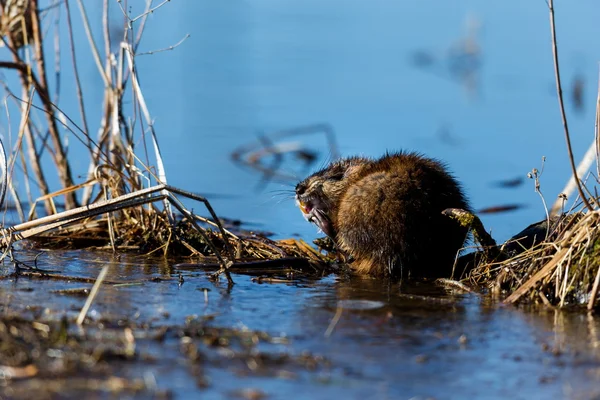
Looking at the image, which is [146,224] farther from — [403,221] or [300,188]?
[403,221]

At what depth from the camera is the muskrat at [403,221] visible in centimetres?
483

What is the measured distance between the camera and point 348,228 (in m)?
5.02

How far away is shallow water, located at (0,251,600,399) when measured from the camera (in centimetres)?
298

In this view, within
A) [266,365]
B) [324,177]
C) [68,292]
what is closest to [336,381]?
[266,365]

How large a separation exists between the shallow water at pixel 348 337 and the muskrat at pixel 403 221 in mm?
191

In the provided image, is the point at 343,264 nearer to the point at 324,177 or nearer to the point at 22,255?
the point at 324,177

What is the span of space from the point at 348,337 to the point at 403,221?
1.39 meters

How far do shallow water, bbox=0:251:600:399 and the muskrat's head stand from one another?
64 centimetres

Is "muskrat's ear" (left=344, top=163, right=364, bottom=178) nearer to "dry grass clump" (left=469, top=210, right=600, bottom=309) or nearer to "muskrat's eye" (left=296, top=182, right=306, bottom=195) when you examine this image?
"muskrat's eye" (left=296, top=182, right=306, bottom=195)

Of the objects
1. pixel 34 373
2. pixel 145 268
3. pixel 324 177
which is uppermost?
pixel 324 177

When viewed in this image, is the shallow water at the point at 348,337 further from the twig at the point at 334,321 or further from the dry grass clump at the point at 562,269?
the dry grass clump at the point at 562,269

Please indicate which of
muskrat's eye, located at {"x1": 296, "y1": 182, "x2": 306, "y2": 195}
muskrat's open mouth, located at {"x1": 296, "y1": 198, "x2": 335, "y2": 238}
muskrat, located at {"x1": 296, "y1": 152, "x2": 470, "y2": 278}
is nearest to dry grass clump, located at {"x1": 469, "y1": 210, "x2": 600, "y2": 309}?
muskrat, located at {"x1": 296, "y1": 152, "x2": 470, "y2": 278}

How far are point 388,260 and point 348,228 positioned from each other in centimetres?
29

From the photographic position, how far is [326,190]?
559cm
